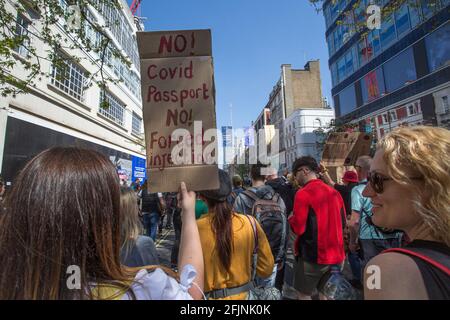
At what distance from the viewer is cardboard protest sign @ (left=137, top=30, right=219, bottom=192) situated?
1.52 metres

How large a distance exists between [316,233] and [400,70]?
28.0m

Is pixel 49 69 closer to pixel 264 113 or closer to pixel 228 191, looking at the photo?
pixel 228 191

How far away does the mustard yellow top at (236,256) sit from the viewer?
6.35 feet

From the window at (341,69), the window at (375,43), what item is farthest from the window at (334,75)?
the window at (375,43)

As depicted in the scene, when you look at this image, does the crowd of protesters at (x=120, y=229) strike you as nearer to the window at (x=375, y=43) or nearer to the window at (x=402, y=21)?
the window at (x=402, y=21)

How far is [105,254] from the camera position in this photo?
98cm

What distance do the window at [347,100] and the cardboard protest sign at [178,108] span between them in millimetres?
34972

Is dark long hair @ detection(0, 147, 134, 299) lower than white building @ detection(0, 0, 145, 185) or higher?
lower

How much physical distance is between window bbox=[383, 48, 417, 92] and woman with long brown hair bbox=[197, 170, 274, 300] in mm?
27551

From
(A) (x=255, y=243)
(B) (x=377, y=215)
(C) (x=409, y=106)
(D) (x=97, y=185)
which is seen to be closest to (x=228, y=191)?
(A) (x=255, y=243)

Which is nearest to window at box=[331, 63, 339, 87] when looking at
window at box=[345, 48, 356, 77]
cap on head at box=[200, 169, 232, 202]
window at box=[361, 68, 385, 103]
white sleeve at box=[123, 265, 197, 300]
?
window at box=[345, 48, 356, 77]

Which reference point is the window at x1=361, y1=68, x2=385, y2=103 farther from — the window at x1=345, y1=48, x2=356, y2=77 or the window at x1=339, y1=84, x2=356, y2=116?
the window at x1=345, y1=48, x2=356, y2=77

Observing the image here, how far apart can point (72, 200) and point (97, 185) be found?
0.32 ft

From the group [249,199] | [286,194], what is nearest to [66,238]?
[249,199]
